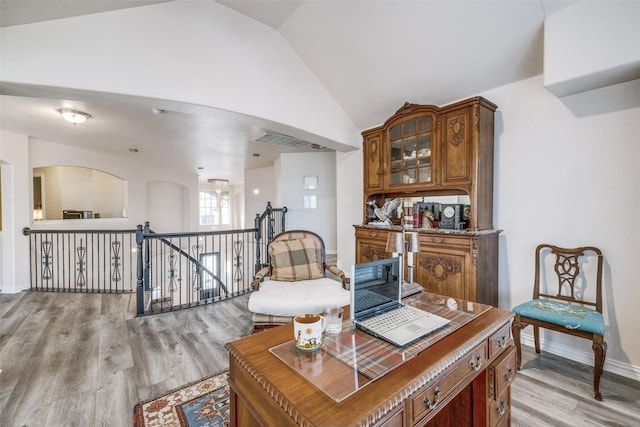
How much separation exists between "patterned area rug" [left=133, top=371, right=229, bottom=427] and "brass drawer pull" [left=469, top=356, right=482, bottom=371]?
1454 millimetres

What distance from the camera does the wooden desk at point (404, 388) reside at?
796 millimetres

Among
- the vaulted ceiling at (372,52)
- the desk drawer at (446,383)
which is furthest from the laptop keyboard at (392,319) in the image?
the vaulted ceiling at (372,52)

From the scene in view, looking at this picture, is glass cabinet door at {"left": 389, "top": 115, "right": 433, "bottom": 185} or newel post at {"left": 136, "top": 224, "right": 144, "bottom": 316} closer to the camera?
glass cabinet door at {"left": 389, "top": 115, "right": 433, "bottom": 185}

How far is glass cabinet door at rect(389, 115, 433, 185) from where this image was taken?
9.76 feet

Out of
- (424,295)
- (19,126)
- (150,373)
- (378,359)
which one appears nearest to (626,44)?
(424,295)

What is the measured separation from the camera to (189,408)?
179 cm

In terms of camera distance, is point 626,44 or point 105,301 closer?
point 626,44

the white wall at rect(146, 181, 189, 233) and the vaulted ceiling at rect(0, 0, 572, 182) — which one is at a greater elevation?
the vaulted ceiling at rect(0, 0, 572, 182)

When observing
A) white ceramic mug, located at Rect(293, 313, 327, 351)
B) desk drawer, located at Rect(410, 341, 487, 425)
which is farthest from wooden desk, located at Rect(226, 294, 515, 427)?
white ceramic mug, located at Rect(293, 313, 327, 351)

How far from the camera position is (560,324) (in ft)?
6.48

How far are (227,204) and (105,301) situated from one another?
8.73 meters

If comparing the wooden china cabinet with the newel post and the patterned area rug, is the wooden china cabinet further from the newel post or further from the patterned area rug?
the newel post

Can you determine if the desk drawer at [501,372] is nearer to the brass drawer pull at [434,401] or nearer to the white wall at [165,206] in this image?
the brass drawer pull at [434,401]

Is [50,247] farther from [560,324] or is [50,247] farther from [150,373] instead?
[560,324]
